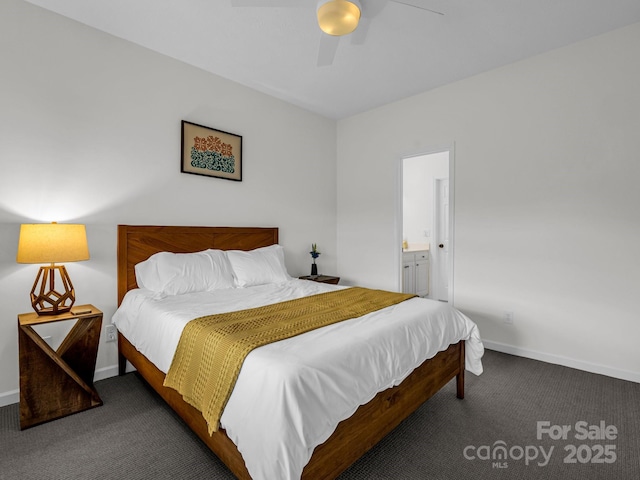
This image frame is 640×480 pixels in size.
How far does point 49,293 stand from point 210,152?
184 cm

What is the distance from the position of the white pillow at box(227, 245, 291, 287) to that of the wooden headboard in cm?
24

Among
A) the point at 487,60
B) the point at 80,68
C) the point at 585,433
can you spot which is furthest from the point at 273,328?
the point at 487,60

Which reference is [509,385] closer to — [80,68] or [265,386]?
[265,386]

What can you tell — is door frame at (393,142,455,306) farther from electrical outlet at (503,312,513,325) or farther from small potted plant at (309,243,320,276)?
small potted plant at (309,243,320,276)

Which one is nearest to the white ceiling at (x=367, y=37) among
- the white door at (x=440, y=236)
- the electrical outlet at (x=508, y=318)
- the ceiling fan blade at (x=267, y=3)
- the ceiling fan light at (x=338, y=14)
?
the ceiling fan blade at (x=267, y=3)

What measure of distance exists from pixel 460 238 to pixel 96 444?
11.5ft

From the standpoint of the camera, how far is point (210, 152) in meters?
3.36

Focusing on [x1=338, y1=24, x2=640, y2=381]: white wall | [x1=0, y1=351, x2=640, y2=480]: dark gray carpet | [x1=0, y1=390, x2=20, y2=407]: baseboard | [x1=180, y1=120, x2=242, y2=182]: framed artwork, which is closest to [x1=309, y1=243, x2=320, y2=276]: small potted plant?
[x1=180, y1=120, x2=242, y2=182]: framed artwork

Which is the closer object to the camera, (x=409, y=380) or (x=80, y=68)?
(x=409, y=380)

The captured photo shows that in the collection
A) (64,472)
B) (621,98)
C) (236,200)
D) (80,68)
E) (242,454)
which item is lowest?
(64,472)

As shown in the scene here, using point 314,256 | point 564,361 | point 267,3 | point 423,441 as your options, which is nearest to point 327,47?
point 267,3

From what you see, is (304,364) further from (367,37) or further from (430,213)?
(430,213)

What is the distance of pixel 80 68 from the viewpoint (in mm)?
2570

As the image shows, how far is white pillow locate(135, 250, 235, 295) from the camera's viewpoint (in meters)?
2.66
